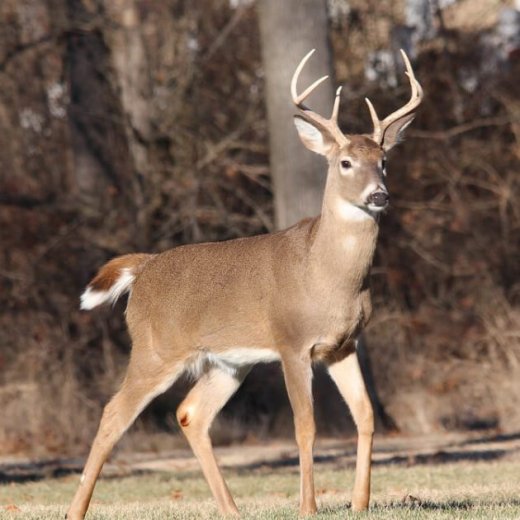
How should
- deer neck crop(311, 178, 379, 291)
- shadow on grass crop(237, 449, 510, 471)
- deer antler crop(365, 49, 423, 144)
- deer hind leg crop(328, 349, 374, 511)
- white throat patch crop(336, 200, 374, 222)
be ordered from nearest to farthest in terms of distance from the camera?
1. deer hind leg crop(328, 349, 374, 511)
2. deer neck crop(311, 178, 379, 291)
3. white throat patch crop(336, 200, 374, 222)
4. deer antler crop(365, 49, 423, 144)
5. shadow on grass crop(237, 449, 510, 471)

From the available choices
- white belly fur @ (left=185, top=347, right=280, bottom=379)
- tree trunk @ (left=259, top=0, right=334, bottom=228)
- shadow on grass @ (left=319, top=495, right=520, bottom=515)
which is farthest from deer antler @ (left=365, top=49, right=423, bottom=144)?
tree trunk @ (left=259, top=0, right=334, bottom=228)

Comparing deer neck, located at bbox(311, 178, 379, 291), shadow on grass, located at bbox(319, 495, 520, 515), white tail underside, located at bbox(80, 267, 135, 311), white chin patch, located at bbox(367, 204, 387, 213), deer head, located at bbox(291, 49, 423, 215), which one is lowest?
shadow on grass, located at bbox(319, 495, 520, 515)

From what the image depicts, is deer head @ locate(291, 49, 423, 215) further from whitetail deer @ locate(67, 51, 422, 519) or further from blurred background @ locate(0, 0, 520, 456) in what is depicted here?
blurred background @ locate(0, 0, 520, 456)

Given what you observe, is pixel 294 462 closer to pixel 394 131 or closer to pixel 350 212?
pixel 394 131

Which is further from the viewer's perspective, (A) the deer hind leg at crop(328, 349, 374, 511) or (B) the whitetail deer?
(B) the whitetail deer

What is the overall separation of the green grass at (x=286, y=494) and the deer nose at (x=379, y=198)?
5.00 ft

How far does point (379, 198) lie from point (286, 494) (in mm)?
2770

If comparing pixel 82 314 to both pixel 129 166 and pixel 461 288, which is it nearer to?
pixel 129 166

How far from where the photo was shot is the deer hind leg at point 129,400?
24.1 feet

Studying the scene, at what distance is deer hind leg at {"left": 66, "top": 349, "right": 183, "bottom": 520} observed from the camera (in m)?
7.36

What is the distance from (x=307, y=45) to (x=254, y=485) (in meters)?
5.70

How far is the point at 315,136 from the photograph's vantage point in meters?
7.82

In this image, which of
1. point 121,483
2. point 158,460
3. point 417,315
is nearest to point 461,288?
point 417,315

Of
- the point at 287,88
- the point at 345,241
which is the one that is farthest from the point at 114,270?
the point at 287,88
